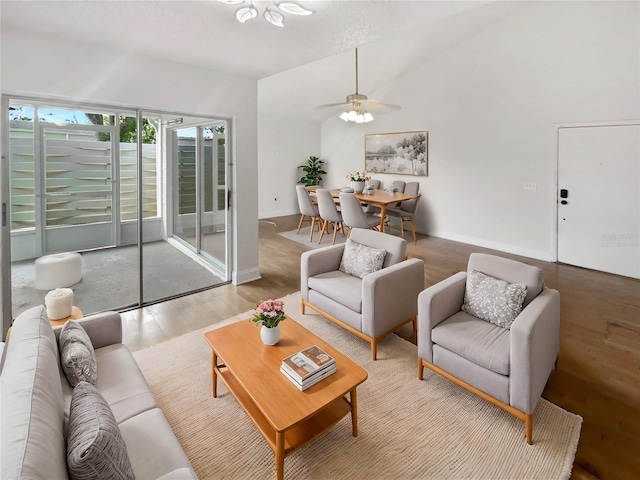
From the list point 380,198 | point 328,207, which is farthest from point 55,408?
point 380,198

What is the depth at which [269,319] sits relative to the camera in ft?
6.96

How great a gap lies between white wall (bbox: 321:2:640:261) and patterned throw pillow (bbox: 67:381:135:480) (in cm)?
576

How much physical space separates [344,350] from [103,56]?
10.4 feet

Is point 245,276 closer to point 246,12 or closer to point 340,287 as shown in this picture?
point 340,287

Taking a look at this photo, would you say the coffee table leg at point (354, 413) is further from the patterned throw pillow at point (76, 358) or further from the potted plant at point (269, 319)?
the patterned throw pillow at point (76, 358)

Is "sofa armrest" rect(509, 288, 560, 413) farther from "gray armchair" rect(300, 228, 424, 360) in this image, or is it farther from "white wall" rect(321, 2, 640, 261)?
"white wall" rect(321, 2, 640, 261)

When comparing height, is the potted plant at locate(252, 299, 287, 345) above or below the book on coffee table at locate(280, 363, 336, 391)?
above

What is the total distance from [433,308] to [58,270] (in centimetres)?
326

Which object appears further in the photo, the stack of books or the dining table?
the dining table

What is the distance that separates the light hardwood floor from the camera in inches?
76.0

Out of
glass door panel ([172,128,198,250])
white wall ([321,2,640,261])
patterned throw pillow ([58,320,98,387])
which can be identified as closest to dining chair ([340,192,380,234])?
white wall ([321,2,640,261])

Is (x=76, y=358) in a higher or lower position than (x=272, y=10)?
lower

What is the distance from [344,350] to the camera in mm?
2838

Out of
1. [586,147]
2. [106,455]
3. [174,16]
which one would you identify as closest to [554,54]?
[586,147]
